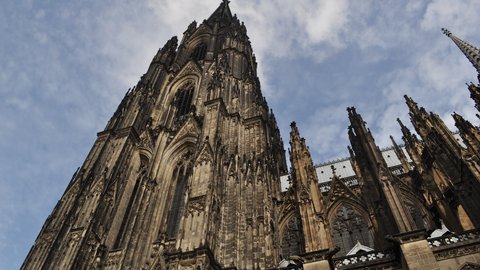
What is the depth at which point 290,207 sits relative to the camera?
1969 centimetres

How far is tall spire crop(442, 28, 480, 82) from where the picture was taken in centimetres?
3775

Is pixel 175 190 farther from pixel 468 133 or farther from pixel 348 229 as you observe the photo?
pixel 468 133

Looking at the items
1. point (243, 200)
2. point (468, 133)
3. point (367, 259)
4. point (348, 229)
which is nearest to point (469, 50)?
point (468, 133)

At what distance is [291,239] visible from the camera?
1827 cm

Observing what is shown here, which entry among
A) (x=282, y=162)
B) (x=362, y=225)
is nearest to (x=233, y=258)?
(x=362, y=225)

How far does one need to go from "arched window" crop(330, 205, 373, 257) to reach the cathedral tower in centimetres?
281

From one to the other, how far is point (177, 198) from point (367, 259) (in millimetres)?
11190

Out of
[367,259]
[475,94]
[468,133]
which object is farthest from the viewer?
[475,94]

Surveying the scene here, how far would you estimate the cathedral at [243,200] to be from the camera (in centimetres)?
1247

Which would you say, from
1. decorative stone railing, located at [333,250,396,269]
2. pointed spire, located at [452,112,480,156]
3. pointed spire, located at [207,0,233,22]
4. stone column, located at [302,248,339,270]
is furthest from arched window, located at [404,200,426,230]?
pointed spire, located at [207,0,233,22]

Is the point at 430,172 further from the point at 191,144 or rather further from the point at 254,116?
the point at 191,144

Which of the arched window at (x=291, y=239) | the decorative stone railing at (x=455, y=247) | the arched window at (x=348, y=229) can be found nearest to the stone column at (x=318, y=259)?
the decorative stone railing at (x=455, y=247)

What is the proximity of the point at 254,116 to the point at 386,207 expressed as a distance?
11.9 metres

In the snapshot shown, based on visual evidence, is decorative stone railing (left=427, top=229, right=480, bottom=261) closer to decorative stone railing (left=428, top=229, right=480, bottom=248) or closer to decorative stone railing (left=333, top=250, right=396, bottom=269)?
decorative stone railing (left=428, top=229, right=480, bottom=248)
